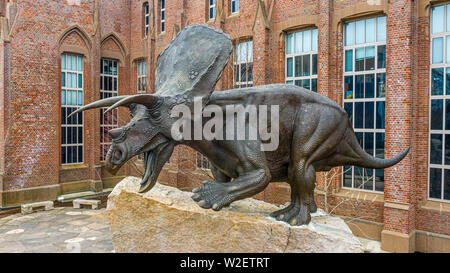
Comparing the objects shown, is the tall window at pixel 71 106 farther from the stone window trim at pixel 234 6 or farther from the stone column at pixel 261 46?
Result: the stone column at pixel 261 46

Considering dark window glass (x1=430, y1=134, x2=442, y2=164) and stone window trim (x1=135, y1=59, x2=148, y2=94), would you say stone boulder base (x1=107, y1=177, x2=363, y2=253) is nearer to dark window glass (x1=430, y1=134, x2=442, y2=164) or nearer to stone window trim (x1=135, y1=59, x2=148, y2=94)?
dark window glass (x1=430, y1=134, x2=442, y2=164)

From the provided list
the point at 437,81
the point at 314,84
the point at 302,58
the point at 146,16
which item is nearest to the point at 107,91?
the point at 146,16

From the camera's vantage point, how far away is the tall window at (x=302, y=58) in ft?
38.4

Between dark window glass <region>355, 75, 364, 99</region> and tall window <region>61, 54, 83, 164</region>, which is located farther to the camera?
tall window <region>61, 54, 83, 164</region>

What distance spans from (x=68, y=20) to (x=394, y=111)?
45.6ft

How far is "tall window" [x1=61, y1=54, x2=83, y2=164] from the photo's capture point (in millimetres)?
15656

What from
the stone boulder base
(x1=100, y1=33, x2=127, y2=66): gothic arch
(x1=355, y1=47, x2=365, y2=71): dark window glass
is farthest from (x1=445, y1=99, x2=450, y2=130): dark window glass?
(x1=100, y1=33, x2=127, y2=66): gothic arch

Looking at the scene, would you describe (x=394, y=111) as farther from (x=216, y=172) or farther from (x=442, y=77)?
(x=216, y=172)

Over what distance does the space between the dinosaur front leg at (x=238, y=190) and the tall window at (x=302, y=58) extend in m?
9.11

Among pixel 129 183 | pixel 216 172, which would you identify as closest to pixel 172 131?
pixel 216 172

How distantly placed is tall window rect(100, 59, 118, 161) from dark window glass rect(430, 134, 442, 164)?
13.7 m

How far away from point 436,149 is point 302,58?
203 inches

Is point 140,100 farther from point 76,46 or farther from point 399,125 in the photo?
point 76,46

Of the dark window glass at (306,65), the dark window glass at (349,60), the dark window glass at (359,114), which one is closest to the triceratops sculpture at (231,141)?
the dark window glass at (359,114)
